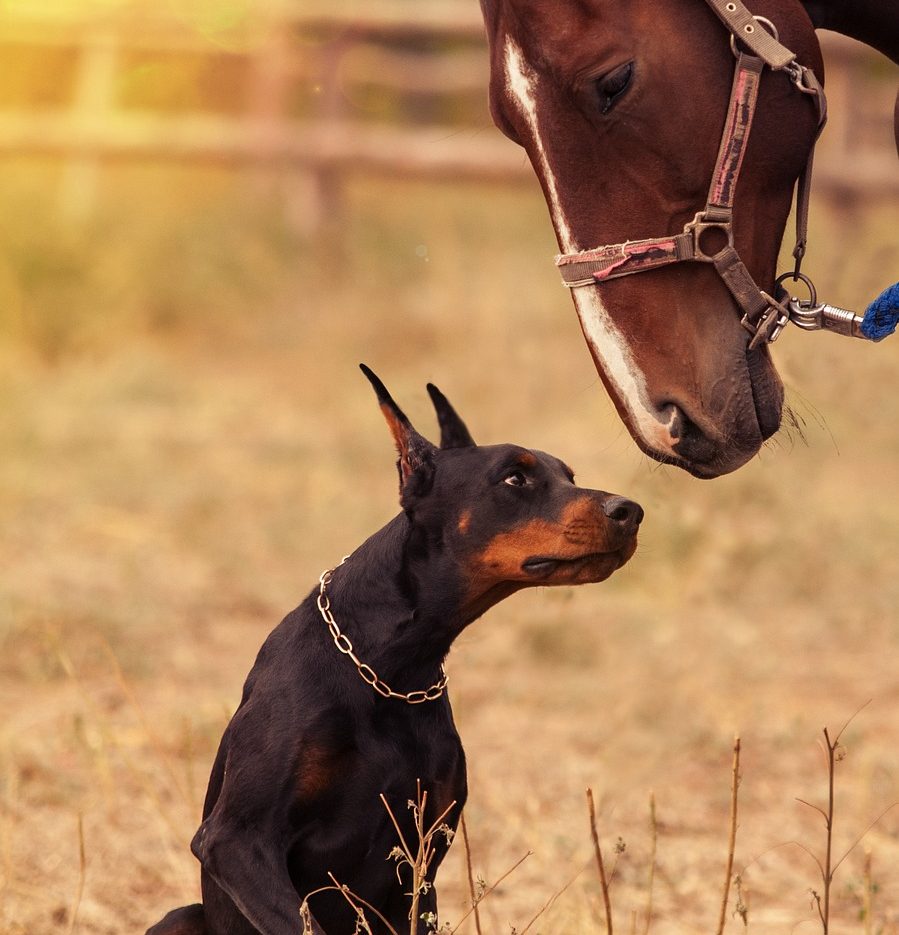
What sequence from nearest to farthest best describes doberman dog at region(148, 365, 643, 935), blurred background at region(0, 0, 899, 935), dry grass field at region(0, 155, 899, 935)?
1. doberman dog at region(148, 365, 643, 935)
2. dry grass field at region(0, 155, 899, 935)
3. blurred background at region(0, 0, 899, 935)

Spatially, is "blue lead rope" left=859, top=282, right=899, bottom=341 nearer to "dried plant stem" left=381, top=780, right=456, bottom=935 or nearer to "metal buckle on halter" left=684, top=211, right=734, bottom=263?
"metal buckle on halter" left=684, top=211, right=734, bottom=263

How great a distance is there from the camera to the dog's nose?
268 cm

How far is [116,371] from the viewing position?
359 inches

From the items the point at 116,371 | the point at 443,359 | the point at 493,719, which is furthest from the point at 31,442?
the point at 493,719

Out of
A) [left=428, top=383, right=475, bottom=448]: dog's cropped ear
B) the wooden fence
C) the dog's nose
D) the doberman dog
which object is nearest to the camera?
the doberman dog

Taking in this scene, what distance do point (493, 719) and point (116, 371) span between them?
484 centimetres

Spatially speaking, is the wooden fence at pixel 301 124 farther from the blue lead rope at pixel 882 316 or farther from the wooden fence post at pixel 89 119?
the blue lead rope at pixel 882 316

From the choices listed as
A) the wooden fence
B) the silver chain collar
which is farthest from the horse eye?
the wooden fence

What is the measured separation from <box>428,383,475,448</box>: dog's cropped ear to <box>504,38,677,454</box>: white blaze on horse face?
0.42 m

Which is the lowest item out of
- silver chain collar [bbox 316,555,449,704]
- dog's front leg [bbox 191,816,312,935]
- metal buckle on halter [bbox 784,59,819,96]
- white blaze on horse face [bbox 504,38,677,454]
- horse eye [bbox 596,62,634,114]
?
dog's front leg [bbox 191,816,312,935]

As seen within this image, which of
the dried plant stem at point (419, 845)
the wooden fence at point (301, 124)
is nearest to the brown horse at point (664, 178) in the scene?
the dried plant stem at point (419, 845)

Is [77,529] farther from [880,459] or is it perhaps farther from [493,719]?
[880,459]

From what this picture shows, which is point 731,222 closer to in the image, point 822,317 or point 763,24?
point 822,317

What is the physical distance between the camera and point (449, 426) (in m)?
3.01
